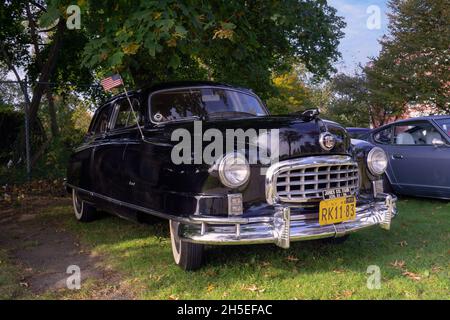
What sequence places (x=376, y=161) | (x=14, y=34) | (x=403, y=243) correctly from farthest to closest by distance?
(x=14, y=34)
(x=403, y=243)
(x=376, y=161)

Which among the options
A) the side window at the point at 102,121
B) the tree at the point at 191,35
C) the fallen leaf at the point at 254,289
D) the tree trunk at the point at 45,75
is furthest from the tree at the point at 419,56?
the fallen leaf at the point at 254,289

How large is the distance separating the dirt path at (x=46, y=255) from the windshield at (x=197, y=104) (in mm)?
1693

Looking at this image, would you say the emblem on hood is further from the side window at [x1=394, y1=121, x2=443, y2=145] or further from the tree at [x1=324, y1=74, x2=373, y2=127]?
the tree at [x1=324, y1=74, x2=373, y2=127]

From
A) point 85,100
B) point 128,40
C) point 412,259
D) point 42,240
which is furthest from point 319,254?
point 85,100

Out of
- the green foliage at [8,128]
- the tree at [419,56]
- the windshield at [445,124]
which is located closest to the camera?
the windshield at [445,124]

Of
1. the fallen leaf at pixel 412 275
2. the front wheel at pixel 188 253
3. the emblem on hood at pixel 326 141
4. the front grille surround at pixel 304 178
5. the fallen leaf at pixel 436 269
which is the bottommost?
the fallen leaf at pixel 412 275

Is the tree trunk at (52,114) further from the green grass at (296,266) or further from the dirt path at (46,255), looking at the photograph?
the green grass at (296,266)

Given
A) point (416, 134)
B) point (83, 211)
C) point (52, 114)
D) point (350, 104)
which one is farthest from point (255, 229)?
point (350, 104)

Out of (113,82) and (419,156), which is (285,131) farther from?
(419,156)

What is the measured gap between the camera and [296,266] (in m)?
4.41

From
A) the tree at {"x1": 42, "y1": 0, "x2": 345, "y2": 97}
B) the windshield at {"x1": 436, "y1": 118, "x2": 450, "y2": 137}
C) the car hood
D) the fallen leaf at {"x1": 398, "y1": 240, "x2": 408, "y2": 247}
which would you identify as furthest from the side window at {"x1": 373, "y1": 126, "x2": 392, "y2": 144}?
the car hood

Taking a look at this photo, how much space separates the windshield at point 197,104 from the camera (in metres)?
5.04

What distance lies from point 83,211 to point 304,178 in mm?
3889

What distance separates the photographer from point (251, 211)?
12.5 ft
